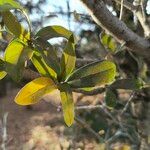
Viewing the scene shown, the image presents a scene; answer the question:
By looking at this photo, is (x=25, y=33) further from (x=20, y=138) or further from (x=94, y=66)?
(x=20, y=138)

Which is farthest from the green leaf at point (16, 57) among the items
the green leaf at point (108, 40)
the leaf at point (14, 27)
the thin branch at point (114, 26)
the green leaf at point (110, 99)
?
the green leaf at point (108, 40)

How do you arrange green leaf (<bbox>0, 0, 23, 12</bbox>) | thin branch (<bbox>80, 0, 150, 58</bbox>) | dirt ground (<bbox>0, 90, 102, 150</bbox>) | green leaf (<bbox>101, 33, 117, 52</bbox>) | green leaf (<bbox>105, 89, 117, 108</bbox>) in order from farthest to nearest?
1. dirt ground (<bbox>0, 90, 102, 150</bbox>)
2. green leaf (<bbox>101, 33, 117, 52</bbox>)
3. green leaf (<bbox>105, 89, 117, 108</bbox>)
4. thin branch (<bbox>80, 0, 150, 58</bbox>)
5. green leaf (<bbox>0, 0, 23, 12</bbox>)

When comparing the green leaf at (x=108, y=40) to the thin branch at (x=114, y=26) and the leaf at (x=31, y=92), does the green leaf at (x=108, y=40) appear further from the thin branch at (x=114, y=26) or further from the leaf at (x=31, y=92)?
the leaf at (x=31, y=92)

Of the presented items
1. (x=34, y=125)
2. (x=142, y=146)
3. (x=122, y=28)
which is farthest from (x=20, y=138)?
(x=122, y=28)


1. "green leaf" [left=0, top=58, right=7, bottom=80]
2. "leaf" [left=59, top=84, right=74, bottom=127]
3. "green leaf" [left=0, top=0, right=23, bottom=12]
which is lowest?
"leaf" [left=59, top=84, right=74, bottom=127]

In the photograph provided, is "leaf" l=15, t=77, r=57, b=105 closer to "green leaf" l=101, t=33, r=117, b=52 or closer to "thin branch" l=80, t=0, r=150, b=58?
"thin branch" l=80, t=0, r=150, b=58

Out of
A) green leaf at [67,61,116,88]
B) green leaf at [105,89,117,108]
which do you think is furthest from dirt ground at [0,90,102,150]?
green leaf at [67,61,116,88]
